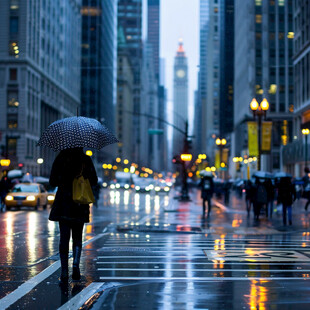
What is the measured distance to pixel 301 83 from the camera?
7381 centimetres

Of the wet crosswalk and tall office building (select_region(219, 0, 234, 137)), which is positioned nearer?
the wet crosswalk

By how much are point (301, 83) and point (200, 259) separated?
64.7 m

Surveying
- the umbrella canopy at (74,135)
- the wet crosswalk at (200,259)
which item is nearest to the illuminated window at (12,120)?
the wet crosswalk at (200,259)

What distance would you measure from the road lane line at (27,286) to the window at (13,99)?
7834cm

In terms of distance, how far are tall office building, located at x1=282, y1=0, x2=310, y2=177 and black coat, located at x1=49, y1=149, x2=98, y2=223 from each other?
59150mm

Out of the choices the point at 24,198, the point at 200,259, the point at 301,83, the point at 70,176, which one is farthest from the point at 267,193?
the point at 301,83

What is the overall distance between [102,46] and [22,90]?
69.2m

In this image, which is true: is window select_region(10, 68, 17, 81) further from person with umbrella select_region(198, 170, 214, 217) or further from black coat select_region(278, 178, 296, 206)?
black coat select_region(278, 178, 296, 206)

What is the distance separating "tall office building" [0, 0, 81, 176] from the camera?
3364 inches

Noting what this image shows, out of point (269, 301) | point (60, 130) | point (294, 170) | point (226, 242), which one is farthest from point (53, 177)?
point (294, 170)

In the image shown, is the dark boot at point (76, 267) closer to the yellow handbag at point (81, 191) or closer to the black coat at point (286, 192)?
the yellow handbag at point (81, 191)

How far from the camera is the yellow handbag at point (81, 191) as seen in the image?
9.15 meters

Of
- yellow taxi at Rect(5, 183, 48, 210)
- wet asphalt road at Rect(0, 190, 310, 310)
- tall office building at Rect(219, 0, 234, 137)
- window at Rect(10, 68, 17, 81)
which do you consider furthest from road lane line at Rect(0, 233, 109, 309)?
tall office building at Rect(219, 0, 234, 137)

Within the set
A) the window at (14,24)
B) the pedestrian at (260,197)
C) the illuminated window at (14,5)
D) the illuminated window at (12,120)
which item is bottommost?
the pedestrian at (260,197)
